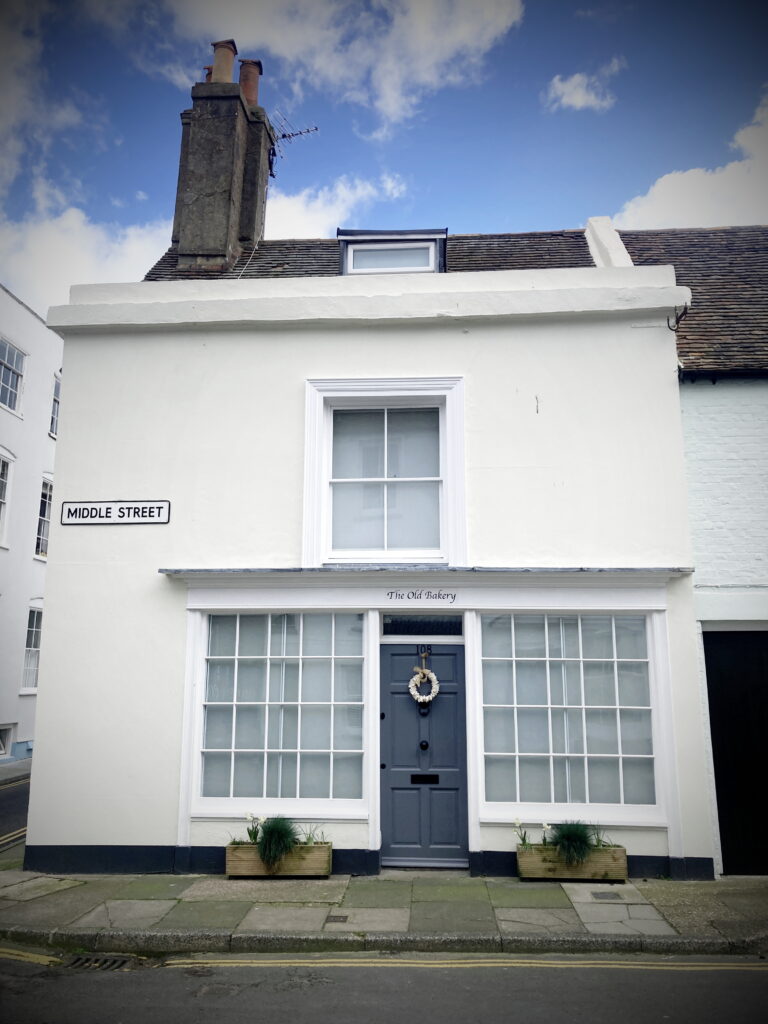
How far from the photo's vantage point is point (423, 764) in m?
8.36

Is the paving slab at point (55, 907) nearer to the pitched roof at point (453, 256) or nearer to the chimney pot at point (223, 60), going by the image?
the pitched roof at point (453, 256)

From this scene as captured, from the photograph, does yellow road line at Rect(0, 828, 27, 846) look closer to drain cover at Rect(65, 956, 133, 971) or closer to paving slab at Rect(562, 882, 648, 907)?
drain cover at Rect(65, 956, 133, 971)

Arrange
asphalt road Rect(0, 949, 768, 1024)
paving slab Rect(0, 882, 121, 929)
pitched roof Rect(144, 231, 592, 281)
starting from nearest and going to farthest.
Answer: asphalt road Rect(0, 949, 768, 1024), paving slab Rect(0, 882, 121, 929), pitched roof Rect(144, 231, 592, 281)

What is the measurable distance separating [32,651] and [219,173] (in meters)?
13.6

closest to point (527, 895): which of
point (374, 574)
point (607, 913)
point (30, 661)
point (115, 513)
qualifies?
point (607, 913)

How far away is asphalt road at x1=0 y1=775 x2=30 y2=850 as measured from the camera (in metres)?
10.1

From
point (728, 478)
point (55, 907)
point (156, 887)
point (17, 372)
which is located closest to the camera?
point (55, 907)

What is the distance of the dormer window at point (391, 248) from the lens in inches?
436

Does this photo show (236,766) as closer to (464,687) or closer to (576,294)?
(464,687)

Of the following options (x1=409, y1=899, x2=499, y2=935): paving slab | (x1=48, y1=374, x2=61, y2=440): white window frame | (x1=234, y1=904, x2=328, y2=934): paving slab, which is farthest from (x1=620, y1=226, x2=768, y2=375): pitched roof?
(x1=48, y1=374, x2=61, y2=440): white window frame

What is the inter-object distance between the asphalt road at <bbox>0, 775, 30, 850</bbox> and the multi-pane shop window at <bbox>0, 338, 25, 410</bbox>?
8.78m

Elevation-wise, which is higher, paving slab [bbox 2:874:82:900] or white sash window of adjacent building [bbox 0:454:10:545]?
white sash window of adjacent building [bbox 0:454:10:545]

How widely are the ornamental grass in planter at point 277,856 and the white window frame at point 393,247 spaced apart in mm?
7486

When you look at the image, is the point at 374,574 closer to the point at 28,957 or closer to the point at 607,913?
the point at 607,913
